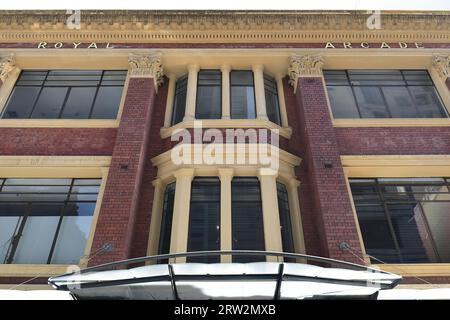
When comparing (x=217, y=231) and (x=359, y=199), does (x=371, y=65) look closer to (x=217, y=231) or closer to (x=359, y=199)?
(x=359, y=199)

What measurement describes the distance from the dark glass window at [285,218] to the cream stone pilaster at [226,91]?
2640mm

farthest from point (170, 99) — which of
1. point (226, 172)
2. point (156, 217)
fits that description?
point (156, 217)

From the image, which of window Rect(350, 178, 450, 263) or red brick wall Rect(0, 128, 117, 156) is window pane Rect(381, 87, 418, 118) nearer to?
window Rect(350, 178, 450, 263)

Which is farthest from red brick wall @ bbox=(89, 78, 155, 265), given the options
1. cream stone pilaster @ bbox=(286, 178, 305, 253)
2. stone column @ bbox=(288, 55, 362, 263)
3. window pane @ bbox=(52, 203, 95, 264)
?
stone column @ bbox=(288, 55, 362, 263)

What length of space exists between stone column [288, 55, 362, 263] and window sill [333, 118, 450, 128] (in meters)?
0.58

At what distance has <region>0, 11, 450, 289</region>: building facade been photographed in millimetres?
8070

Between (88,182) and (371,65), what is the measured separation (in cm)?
975

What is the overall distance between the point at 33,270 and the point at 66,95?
603 centimetres

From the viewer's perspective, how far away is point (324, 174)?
8.64 meters

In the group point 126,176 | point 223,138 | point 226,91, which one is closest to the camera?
point 126,176

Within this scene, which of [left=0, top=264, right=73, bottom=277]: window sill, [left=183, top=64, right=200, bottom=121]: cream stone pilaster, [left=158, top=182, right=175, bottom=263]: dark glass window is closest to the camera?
[left=0, top=264, right=73, bottom=277]: window sill

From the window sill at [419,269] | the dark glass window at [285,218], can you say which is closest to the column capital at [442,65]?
the window sill at [419,269]

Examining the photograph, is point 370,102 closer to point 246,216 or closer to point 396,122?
point 396,122

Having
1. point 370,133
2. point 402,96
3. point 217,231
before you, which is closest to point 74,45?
point 217,231
